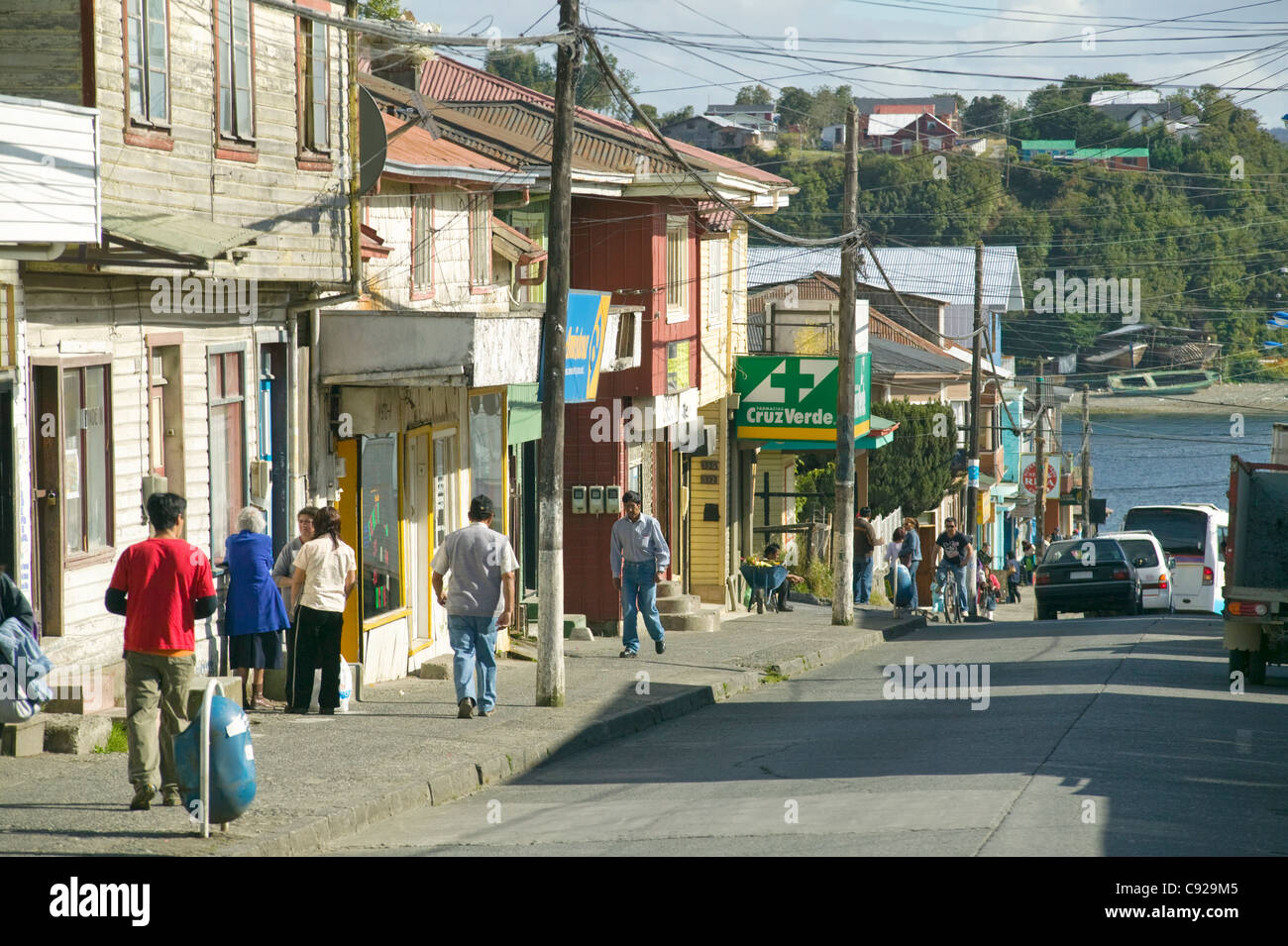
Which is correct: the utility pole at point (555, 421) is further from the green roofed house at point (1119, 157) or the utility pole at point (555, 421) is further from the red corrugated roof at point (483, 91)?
the green roofed house at point (1119, 157)

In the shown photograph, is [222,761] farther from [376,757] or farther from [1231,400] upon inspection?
[1231,400]

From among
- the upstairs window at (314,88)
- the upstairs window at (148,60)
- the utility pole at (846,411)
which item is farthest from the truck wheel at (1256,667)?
the upstairs window at (148,60)

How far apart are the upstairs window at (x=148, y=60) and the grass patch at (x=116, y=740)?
4368 millimetres

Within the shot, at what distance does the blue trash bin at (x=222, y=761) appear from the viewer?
27.2 ft

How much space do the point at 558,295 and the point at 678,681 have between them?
4.71 metres

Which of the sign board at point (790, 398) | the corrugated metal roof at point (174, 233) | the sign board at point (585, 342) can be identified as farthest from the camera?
the sign board at point (790, 398)

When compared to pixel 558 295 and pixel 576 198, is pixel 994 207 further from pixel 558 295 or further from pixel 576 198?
pixel 558 295

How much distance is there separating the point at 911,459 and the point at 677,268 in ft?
59.4

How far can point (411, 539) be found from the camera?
56.5 feet

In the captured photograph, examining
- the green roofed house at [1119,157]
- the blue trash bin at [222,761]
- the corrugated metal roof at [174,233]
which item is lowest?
the blue trash bin at [222,761]

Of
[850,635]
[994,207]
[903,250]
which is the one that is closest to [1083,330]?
[994,207]

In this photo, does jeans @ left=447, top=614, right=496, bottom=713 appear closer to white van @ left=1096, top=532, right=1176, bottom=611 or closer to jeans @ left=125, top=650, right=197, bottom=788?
jeans @ left=125, top=650, right=197, bottom=788

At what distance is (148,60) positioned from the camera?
11984mm

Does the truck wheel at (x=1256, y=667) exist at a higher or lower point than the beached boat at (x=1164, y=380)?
lower
